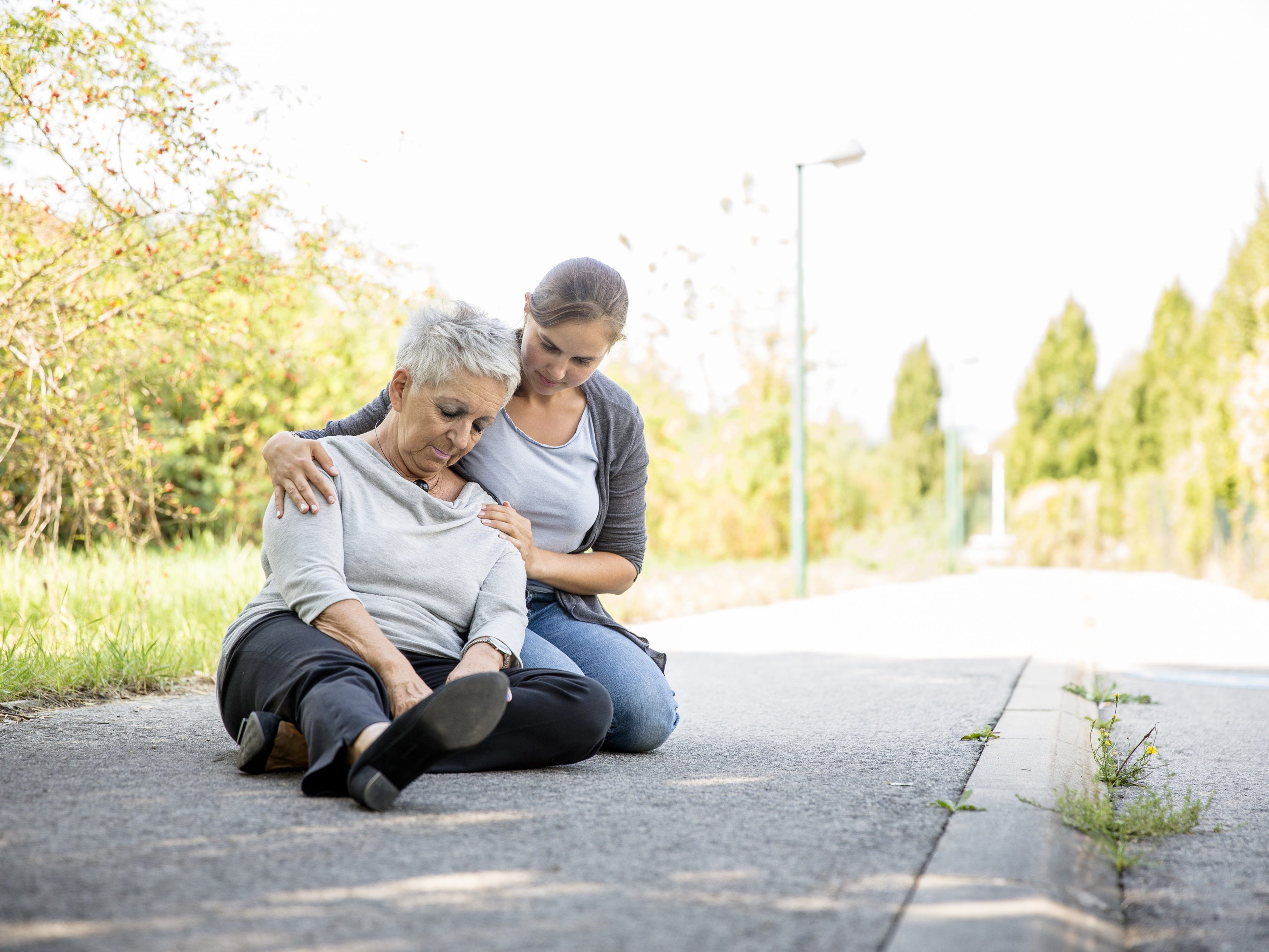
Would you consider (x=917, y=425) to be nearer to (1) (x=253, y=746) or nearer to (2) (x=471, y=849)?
(1) (x=253, y=746)

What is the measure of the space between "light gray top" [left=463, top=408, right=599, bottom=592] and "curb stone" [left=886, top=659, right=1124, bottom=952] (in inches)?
56.3

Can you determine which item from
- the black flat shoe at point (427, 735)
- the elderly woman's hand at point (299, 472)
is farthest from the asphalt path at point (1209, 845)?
the elderly woman's hand at point (299, 472)

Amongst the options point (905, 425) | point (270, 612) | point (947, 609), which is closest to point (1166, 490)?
point (905, 425)

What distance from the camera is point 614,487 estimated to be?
3785 mm

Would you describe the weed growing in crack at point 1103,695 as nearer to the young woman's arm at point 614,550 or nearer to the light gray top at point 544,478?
the young woman's arm at point 614,550

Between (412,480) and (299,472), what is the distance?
1.13 feet

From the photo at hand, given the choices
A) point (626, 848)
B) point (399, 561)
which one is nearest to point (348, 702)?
point (399, 561)

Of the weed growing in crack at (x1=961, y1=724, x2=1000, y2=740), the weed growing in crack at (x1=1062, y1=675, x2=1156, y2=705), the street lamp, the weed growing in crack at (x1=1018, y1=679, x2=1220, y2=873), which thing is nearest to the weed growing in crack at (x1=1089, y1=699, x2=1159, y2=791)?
the weed growing in crack at (x1=1018, y1=679, x2=1220, y2=873)

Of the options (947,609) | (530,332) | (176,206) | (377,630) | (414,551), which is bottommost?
(947,609)

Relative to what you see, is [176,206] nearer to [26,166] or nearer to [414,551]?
[26,166]

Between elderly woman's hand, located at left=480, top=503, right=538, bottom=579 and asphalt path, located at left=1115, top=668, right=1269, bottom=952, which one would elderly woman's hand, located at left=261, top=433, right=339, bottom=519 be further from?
asphalt path, located at left=1115, top=668, right=1269, bottom=952

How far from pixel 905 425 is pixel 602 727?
3586 cm

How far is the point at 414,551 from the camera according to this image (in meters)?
3.04

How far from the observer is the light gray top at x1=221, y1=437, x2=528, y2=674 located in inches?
115
